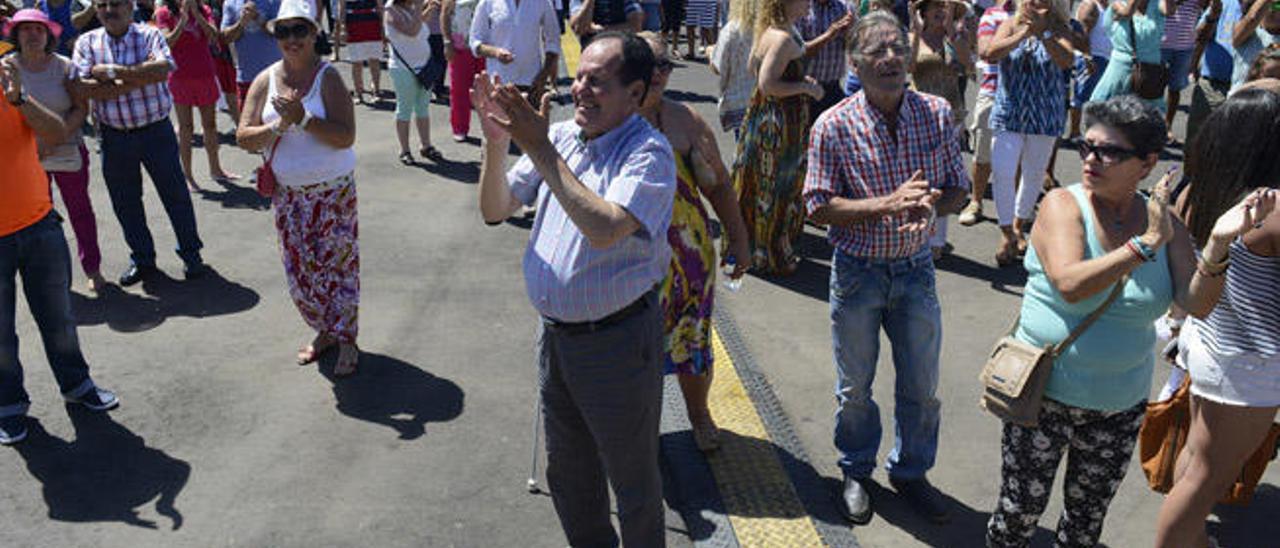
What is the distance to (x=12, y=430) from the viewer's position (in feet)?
17.1

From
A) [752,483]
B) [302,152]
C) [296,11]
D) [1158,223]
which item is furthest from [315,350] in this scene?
[1158,223]

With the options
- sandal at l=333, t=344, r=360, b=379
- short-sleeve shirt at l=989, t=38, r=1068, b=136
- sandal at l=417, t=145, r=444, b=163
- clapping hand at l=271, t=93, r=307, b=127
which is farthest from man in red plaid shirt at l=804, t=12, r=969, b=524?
sandal at l=417, t=145, r=444, b=163

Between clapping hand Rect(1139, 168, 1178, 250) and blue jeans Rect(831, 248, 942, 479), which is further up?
clapping hand Rect(1139, 168, 1178, 250)

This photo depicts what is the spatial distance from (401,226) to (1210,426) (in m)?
6.06

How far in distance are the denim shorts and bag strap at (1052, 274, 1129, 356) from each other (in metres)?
8.13

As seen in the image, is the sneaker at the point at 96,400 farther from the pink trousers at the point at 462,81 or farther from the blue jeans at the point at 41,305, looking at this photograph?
the pink trousers at the point at 462,81

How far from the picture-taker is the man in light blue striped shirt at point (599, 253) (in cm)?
329

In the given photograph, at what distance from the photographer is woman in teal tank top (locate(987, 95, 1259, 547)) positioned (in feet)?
11.3

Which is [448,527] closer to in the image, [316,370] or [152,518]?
[152,518]

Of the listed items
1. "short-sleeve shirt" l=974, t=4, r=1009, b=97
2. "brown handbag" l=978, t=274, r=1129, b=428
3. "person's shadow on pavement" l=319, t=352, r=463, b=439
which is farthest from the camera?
"short-sleeve shirt" l=974, t=4, r=1009, b=97

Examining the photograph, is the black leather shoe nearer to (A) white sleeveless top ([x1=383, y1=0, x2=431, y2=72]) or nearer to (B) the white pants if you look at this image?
(A) white sleeveless top ([x1=383, y1=0, x2=431, y2=72])

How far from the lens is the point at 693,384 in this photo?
4.90m

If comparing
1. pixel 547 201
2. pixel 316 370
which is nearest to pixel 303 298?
pixel 316 370

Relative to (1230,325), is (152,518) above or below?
below
